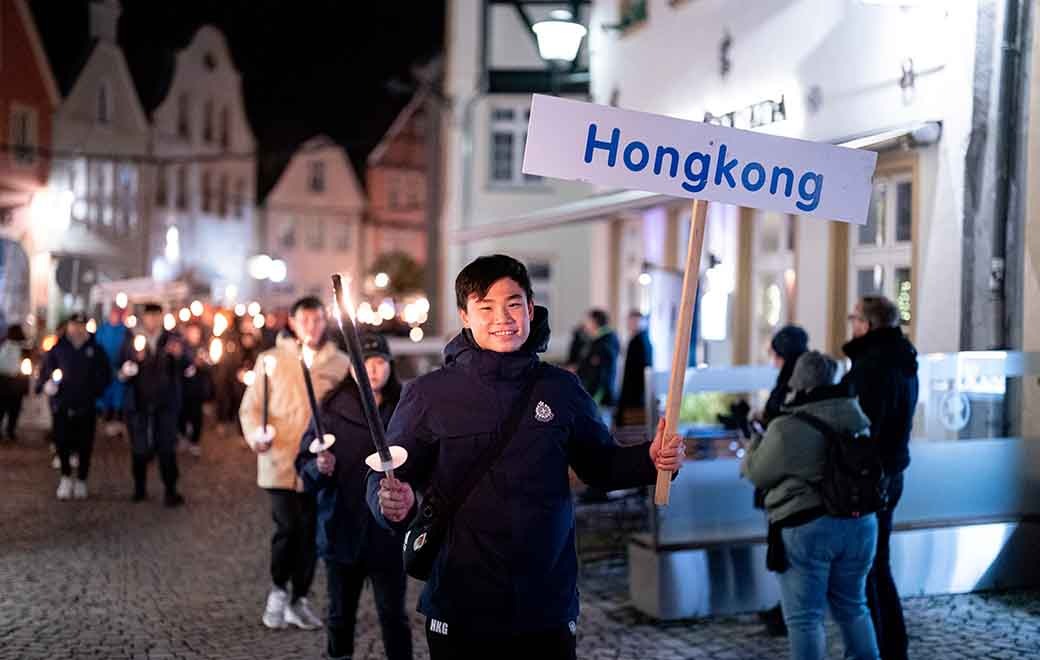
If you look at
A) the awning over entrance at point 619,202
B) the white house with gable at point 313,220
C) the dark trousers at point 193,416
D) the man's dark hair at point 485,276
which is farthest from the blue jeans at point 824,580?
the white house with gable at point 313,220

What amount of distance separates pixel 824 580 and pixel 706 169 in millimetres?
2342

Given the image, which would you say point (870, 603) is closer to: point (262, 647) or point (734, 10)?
point (262, 647)

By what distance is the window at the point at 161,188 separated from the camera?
49219 mm

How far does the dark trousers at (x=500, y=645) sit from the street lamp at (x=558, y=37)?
414 inches

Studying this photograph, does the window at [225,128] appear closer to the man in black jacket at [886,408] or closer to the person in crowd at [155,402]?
the person in crowd at [155,402]

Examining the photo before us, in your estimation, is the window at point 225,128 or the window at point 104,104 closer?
the window at point 104,104

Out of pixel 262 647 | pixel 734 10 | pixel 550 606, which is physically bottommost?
pixel 262 647

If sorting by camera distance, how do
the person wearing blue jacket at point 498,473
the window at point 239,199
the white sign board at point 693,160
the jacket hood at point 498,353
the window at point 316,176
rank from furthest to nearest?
the window at point 316,176
the window at point 239,199
the white sign board at point 693,160
the jacket hood at point 498,353
the person wearing blue jacket at point 498,473

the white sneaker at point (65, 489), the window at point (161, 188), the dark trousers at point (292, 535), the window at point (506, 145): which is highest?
the window at point (161, 188)

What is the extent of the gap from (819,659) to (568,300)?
25.7 metres

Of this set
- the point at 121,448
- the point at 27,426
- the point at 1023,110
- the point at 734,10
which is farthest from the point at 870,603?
the point at 27,426

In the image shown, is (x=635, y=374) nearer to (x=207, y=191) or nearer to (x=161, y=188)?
(x=161, y=188)

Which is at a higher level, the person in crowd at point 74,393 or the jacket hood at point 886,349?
the jacket hood at point 886,349

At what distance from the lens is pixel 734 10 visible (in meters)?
14.9
